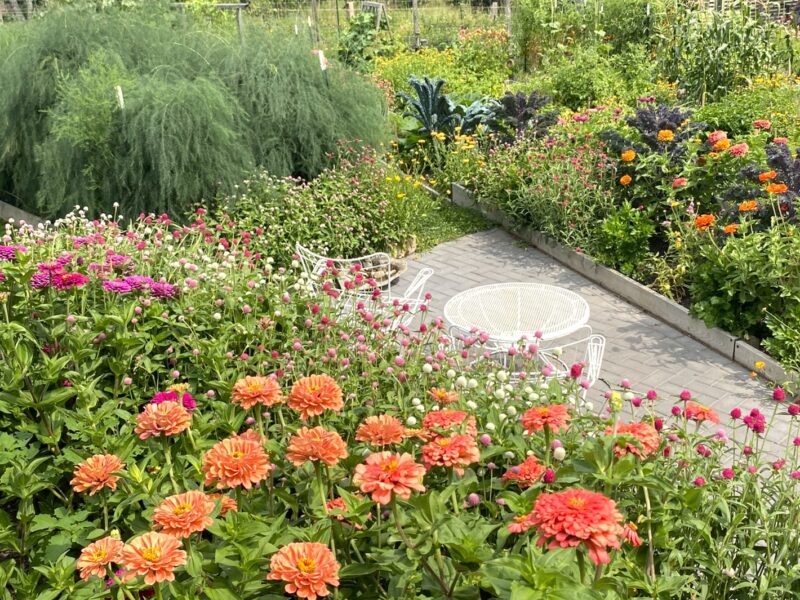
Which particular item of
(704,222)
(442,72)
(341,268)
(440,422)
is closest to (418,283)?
(341,268)

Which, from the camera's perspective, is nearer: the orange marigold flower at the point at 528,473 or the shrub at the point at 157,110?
the orange marigold flower at the point at 528,473

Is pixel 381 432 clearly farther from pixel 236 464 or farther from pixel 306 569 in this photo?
pixel 306 569

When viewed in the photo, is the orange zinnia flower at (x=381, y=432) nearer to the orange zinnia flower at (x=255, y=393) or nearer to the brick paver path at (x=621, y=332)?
the orange zinnia flower at (x=255, y=393)

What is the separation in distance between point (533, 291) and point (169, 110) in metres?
3.25

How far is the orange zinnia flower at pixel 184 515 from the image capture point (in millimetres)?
1591

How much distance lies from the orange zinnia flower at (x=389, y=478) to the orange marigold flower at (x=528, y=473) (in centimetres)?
47

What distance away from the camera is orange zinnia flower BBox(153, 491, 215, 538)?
1.59 meters

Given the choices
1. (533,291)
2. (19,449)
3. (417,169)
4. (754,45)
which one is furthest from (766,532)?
(754,45)

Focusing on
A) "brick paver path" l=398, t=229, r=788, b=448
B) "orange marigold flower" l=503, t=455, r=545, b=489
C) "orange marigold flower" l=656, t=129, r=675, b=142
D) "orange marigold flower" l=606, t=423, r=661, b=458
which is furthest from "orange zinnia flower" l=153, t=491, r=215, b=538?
"orange marigold flower" l=656, t=129, r=675, b=142

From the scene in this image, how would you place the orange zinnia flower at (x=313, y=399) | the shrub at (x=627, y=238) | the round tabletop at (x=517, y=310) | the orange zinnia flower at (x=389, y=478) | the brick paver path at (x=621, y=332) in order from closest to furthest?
the orange zinnia flower at (x=389, y=478) < the orange zinnia flower at (x=313, y=399) < the round tabletop at (x=517, y=310) < the brick paver path at (x=621, y=332) < the shrub at (x=627, y=238)

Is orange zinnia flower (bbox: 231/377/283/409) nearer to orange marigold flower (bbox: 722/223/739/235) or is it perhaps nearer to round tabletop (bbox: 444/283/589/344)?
round tabletop (bbox: 444/283/589/344)

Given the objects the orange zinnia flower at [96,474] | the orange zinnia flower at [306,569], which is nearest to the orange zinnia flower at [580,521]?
the orange zinnia flower at [306,569]

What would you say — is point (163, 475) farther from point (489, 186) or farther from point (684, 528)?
point (489, 186)

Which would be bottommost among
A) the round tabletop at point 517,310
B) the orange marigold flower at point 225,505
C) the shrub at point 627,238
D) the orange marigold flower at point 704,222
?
the shrub at point 627,238
